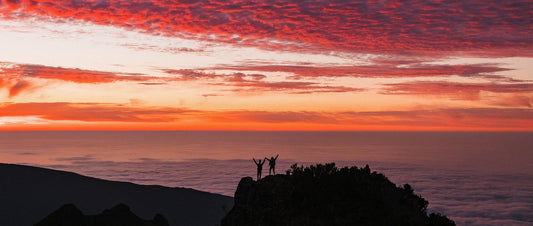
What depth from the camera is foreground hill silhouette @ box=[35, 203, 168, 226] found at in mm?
46344

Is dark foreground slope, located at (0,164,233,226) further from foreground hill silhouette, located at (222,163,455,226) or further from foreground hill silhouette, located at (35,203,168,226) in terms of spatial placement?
foreground hill silhouette, located at (222,163,455,226)

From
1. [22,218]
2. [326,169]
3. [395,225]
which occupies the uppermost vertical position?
[326,169]

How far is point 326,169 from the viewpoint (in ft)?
78.8

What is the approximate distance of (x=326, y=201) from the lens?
22125 mm

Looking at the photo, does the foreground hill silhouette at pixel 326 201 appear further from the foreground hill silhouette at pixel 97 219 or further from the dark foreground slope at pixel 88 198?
the dark foreground slope at pixel 88 198

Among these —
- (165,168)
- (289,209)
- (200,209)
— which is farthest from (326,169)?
(165,168)

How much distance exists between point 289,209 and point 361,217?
3406 mm

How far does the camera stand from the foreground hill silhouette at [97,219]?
46344 millimetres

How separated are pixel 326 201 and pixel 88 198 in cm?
6171

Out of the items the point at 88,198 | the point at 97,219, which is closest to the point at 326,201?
the point at 97,219

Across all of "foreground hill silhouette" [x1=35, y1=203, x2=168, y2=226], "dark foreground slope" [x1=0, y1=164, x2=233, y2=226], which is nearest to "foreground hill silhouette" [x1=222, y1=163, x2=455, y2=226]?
"foreground hill silhouette" [x1=35, y1=203, x2=168, y2=226]

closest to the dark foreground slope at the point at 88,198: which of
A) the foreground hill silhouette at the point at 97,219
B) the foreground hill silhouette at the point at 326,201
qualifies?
the foreground hill silhouette at the point at 97,219

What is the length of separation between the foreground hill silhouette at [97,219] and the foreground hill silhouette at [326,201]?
2544cm

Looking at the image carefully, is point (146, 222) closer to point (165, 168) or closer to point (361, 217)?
point (361, 217)
